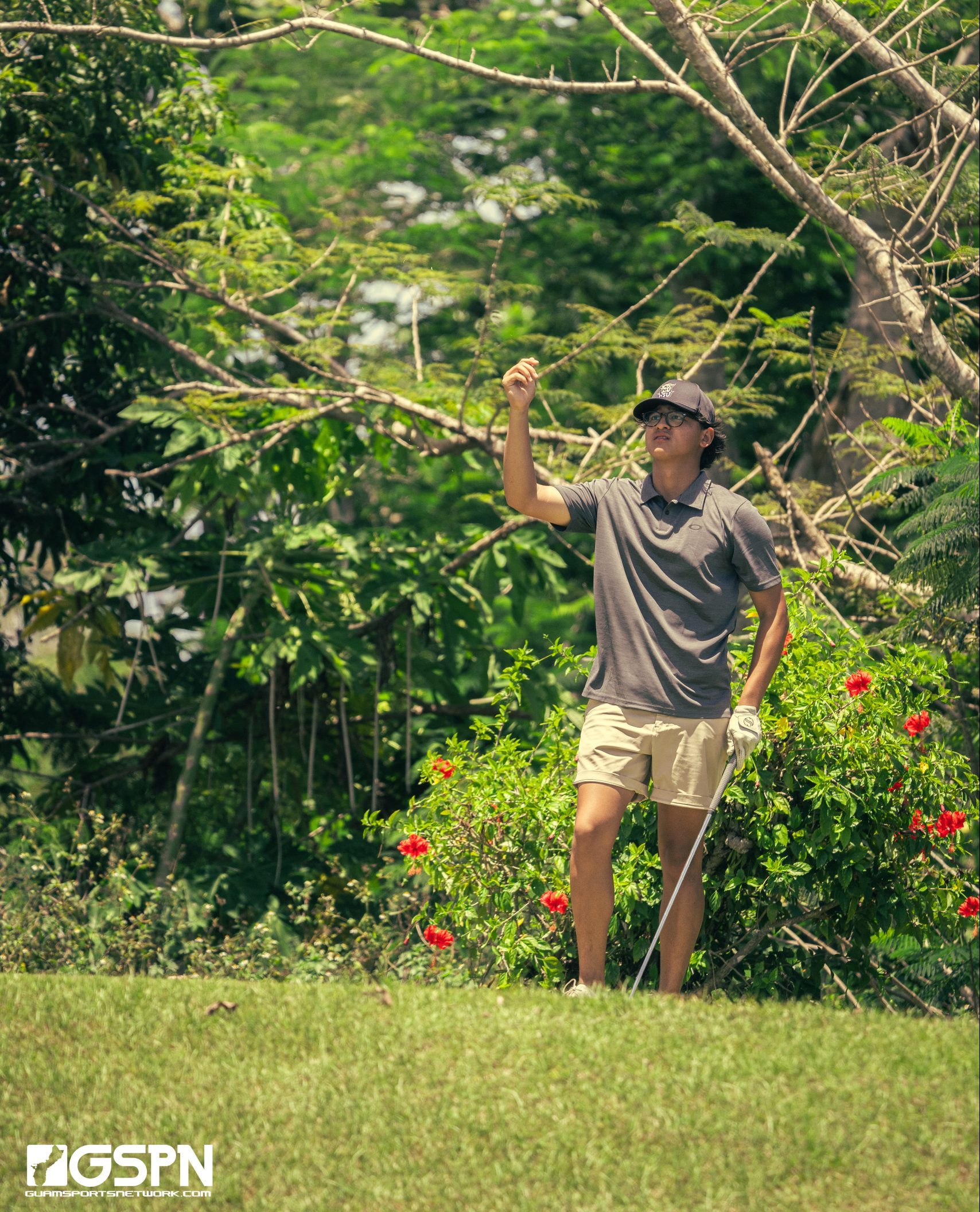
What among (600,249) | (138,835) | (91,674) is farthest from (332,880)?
(600,249)

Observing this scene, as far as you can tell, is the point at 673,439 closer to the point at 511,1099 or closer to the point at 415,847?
the point at 415,847

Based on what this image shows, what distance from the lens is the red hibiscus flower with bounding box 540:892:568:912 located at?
512cm

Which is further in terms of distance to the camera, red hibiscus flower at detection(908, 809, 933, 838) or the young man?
red hibiscus flower at detection(908, 809, 933, 838)

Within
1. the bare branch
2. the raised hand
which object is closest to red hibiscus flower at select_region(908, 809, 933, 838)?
the raised hand

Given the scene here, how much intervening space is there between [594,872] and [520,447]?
1.54 m

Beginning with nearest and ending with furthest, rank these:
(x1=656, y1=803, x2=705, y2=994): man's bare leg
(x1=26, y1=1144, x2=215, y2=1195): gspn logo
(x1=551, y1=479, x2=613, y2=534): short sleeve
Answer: (x1=26, y1=1144, x2=215, y2=1195): gspn logo, (x1=656, y1=803, x2=705, y2=994): man's bare leg, (x1=551, y1=479, x2=613, y2=534): short sleeve

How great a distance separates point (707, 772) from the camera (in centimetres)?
468

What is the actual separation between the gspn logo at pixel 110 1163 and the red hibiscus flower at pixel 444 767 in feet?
7.47

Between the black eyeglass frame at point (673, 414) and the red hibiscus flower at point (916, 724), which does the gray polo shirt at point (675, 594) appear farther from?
the red hibiscus flower at point (916, 724)

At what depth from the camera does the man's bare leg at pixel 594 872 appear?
4551 millimetres

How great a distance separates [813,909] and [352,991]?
2.02 metres

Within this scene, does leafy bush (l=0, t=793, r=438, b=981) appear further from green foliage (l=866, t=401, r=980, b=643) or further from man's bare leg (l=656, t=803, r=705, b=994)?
green foliage (l=866, t=401, r=980, b=643)

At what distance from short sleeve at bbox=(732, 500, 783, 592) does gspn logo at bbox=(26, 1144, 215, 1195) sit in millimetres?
2583

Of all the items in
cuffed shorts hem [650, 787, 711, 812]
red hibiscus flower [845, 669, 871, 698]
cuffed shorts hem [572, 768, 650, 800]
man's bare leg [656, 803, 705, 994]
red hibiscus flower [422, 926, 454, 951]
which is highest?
red hibiscus flower [845, 669, 871, 698]
